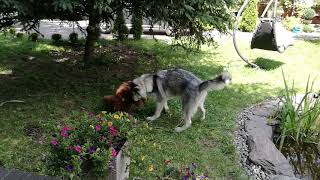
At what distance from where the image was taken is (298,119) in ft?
18.0

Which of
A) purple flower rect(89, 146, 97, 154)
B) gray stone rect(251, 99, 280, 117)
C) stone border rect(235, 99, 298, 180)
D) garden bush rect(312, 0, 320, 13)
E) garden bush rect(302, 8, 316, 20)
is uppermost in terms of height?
garden bush rect(312, 0, 320, 13)

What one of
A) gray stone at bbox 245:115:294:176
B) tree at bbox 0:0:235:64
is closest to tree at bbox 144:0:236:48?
tree at bbox 0:0:235:64

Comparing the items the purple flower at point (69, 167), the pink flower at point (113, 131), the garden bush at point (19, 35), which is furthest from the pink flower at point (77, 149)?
the garden bush at point (19, 35)

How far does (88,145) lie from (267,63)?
6.92 meters

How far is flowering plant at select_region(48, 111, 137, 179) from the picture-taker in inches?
129

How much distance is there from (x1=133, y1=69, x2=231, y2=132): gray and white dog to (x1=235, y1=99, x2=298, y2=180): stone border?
31.6 inches

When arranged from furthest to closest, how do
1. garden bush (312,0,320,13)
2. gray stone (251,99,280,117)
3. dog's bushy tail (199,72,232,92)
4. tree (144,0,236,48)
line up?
garden bush (312,0,320,13) → gray stone (251,99,280,117) → tree (144,0,236,48) → dog's bushy tail (199,72,232,92)

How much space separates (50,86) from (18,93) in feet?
2.01

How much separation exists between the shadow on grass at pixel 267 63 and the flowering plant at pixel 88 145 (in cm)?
606

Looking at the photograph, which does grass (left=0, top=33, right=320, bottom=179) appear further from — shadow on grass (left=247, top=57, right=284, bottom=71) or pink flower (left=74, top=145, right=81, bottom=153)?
pink flower (left=74, top=145, right=81, bottom=153)

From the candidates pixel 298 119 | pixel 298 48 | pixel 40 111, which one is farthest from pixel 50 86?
pixel 298 48

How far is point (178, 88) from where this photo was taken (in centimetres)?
549

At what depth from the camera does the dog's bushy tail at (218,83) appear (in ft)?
16.6

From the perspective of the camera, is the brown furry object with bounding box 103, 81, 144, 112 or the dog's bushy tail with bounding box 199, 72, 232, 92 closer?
the dog's bushy tail with bounding box 199, 72, 232, 92
